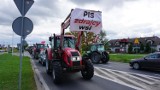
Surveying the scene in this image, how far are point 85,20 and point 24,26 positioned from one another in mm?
4054

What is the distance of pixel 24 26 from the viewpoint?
29.0 feet

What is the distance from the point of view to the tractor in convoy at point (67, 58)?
12148 millimetres

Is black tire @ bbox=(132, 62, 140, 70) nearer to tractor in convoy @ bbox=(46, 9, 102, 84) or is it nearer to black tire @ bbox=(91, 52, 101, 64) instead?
black tire @ bbox=(91, 52, 101, 64)

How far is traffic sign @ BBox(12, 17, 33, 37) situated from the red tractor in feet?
11.5

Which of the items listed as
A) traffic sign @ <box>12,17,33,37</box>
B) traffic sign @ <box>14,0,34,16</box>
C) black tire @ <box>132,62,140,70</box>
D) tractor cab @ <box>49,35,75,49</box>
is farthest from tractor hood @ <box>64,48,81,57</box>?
black tire @ <box>132,62,140,70</box>

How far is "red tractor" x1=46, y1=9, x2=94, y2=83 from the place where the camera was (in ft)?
39.9

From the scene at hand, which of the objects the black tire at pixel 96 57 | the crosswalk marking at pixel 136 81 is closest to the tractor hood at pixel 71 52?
the crosswalk marking at pixel 136 81

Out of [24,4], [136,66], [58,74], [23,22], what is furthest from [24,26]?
[136,66]

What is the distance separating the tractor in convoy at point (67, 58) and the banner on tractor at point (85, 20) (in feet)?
0.95

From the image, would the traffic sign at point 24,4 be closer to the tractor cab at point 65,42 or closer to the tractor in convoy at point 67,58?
the tractor in convoy at point 67,58

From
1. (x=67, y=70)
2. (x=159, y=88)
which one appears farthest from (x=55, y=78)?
(x=159, y=88)

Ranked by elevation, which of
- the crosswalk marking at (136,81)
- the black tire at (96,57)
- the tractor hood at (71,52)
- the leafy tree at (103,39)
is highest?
the leafy tree at (103,39)

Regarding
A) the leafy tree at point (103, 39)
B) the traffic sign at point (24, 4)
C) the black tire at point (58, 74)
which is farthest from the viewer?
the leafy tree at point (103, 39)

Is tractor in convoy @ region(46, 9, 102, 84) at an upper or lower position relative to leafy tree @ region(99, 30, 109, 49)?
lower
